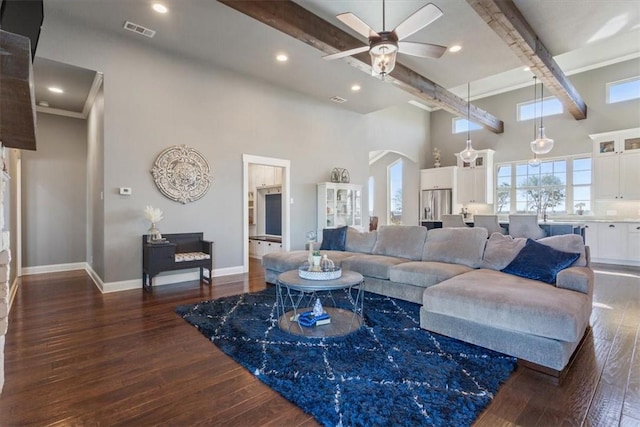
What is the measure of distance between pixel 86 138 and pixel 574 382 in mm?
8079

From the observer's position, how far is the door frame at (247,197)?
5629 mm

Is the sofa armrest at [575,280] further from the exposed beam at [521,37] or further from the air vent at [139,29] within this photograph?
the air vent at [139,29]

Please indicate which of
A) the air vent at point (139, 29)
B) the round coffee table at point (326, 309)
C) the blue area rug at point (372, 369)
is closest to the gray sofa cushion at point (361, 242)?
the round coffee table at point (326, 309)

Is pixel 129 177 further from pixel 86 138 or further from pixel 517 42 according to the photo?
pixel 517 42

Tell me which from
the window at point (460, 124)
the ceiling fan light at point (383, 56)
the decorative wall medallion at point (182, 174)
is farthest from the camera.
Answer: the window at point (460, 124)

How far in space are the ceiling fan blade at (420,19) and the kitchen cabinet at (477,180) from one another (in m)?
6.44

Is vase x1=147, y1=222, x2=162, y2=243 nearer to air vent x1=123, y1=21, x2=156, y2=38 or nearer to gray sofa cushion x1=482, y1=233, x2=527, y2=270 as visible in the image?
air vent x1=123, y1=21, x2=156, y2=38

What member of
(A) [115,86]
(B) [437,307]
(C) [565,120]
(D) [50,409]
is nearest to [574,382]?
(B) [437,307]

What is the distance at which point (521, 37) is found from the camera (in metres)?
3.89

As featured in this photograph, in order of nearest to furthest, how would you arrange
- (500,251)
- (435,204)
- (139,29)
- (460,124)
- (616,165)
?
(500,251) → (139,29) → (616,165) → (435,204) → (460,124)

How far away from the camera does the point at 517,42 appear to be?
4039 mm

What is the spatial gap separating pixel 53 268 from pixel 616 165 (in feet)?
37.6

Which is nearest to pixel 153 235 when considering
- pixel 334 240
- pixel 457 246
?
pixel 334 240

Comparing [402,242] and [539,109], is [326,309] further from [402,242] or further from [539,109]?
[539,109]
